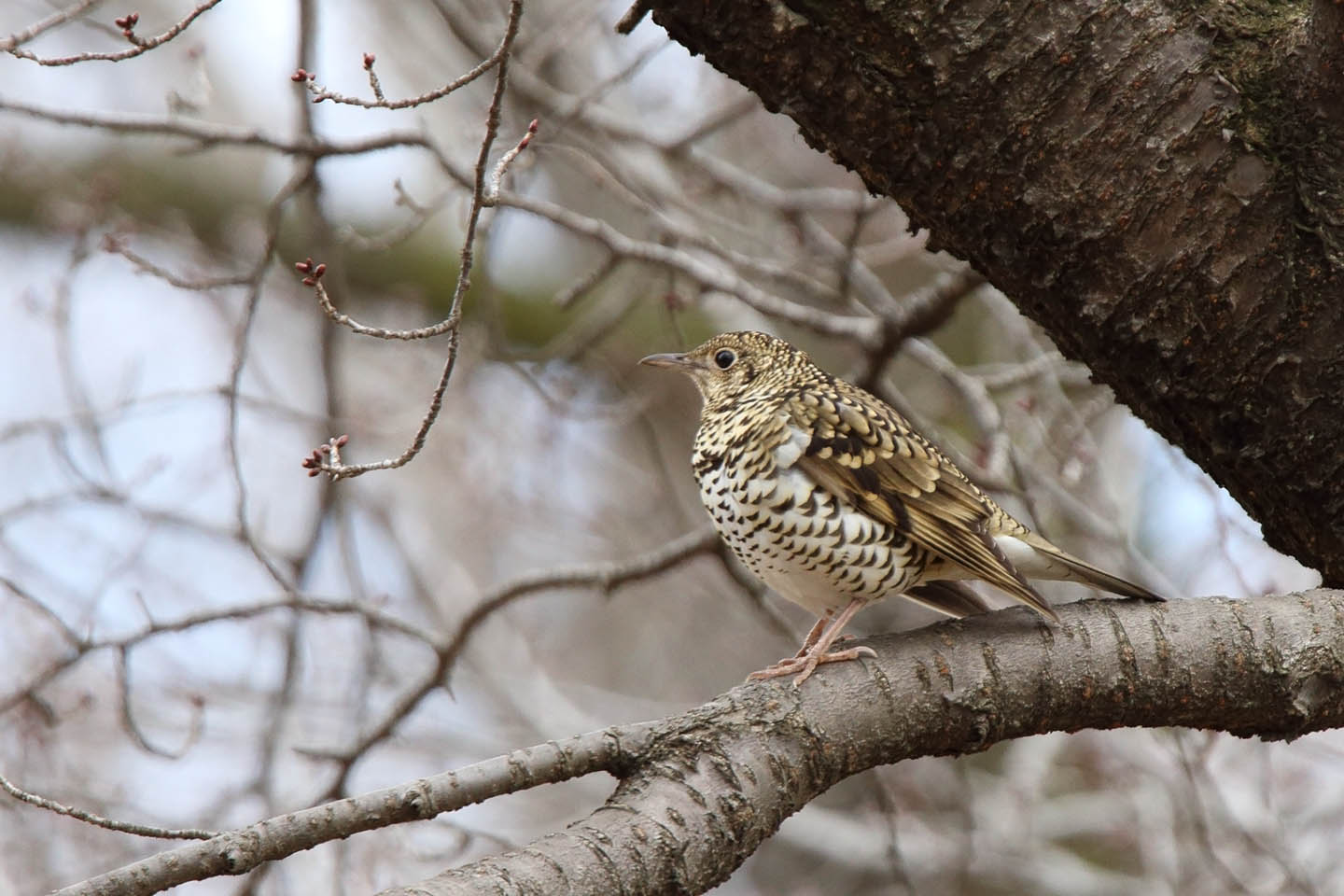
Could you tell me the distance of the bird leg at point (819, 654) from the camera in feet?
9.15

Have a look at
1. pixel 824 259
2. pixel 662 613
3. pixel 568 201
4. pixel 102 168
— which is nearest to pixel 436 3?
pixel 824 259

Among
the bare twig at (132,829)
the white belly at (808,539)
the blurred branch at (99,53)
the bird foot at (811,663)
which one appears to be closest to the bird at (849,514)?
the white belly at (808,539)

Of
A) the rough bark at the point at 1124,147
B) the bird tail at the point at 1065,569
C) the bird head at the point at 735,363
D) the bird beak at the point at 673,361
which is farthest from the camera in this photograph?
the bird beak at the point at 673,361

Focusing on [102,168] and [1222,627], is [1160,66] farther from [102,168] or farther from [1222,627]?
[102,168]

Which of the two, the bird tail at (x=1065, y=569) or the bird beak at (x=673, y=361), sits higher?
the bird beak at (x=673, y=361)

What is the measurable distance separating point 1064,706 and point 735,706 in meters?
0.71

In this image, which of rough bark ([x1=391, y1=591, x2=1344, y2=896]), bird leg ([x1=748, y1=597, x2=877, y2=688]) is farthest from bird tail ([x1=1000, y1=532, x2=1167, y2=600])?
bird leg ([x1=748, y1=597, x2=877, y2=688])

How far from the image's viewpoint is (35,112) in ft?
12.8

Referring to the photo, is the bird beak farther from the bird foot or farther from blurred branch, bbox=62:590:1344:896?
blurred branch, bbox=62:590:1344:896

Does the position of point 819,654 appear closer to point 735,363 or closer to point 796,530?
point 796,530

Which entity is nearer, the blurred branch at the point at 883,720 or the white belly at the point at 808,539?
the blurred branch at the point at 883,720

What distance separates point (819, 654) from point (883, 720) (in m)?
0.35

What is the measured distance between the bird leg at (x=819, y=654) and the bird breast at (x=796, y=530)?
0.07 meters

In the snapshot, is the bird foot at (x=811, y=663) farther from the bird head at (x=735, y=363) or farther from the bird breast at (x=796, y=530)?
the bird head at (x=735, y=363)
